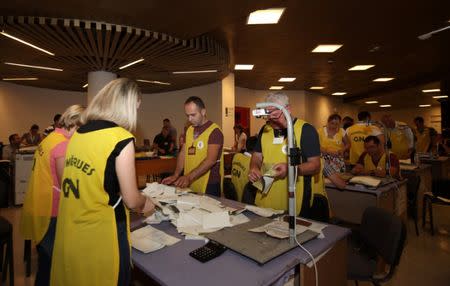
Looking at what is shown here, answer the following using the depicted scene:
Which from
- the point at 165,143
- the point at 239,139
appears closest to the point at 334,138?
the point at 239,139

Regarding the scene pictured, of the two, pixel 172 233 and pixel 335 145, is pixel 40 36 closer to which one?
pixel 172 233

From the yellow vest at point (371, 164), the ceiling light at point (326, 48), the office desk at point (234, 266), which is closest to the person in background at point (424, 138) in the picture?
the ceiling light at point (326, 48)

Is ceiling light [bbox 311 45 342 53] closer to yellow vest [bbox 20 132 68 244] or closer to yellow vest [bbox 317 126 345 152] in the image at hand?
yellow vest [bbox 317 126 345 152]

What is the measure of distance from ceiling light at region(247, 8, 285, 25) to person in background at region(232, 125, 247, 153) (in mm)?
3259

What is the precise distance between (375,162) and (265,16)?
2606mm

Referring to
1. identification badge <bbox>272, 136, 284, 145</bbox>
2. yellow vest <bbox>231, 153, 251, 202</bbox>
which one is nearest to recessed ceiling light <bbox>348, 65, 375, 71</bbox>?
yellow vest <bbox>231, 153, 251, 202</bbox>

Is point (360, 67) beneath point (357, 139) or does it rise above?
above

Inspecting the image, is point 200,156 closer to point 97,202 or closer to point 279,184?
point 279,184

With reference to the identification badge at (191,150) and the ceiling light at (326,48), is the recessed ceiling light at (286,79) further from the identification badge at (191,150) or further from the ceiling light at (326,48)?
the identification badge at (191,150)

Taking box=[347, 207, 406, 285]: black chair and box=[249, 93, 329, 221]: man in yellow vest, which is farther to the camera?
box=[249, 93, 329, 221]: man in yellow vest

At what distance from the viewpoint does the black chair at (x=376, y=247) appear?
1548 mm

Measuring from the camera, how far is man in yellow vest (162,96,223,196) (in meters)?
2.38

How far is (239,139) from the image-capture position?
Answer: 7086 mm

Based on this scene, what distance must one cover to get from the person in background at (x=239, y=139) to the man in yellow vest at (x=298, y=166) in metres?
4.59
